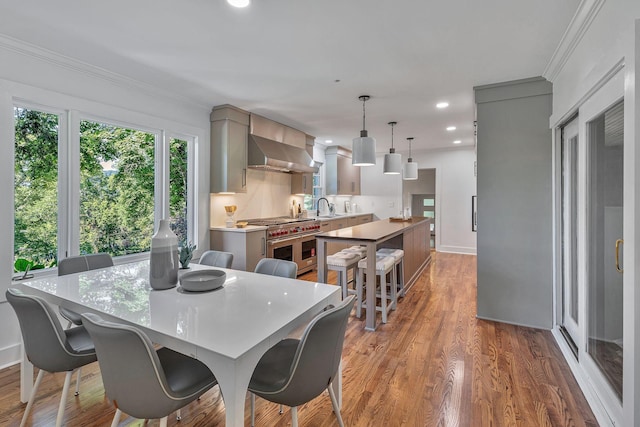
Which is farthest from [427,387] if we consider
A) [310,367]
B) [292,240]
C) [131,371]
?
[292,240]

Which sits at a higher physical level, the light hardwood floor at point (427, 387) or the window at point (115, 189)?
the window at point (115, 189)

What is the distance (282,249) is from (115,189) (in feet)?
7.57

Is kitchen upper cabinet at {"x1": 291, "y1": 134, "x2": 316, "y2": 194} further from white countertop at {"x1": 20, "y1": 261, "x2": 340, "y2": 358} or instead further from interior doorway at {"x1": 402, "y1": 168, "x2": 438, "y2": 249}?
white countertop at {"x1": 20, "y1": 261, "x2": 340, "y2": 358}

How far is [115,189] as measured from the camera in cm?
326

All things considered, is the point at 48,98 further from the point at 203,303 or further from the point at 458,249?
the point at 458,249

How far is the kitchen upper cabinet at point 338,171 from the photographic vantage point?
7.08 m

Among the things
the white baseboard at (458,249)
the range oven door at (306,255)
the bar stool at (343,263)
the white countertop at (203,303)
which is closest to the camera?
the white countertop at (203,303)

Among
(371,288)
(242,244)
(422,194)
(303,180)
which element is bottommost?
(371,288)

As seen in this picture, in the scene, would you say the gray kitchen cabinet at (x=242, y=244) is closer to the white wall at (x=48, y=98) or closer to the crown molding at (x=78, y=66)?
the white wall at (x=48, y=98)

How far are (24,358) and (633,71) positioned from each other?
3.50m

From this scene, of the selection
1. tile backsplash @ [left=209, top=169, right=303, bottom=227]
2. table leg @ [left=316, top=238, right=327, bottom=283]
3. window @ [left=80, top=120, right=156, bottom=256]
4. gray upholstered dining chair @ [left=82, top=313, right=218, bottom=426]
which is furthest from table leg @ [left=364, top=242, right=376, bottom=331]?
window @ [left=80, top=120, right=156, bottom=256]

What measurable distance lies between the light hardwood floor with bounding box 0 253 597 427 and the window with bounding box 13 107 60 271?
3.17ft

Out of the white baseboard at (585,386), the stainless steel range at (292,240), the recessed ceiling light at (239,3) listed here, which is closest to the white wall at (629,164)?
the white baseboard at (585,386)

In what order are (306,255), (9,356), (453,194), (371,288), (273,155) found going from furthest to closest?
(453,194), (306,255), (273,155), (371,288), (9,356)
